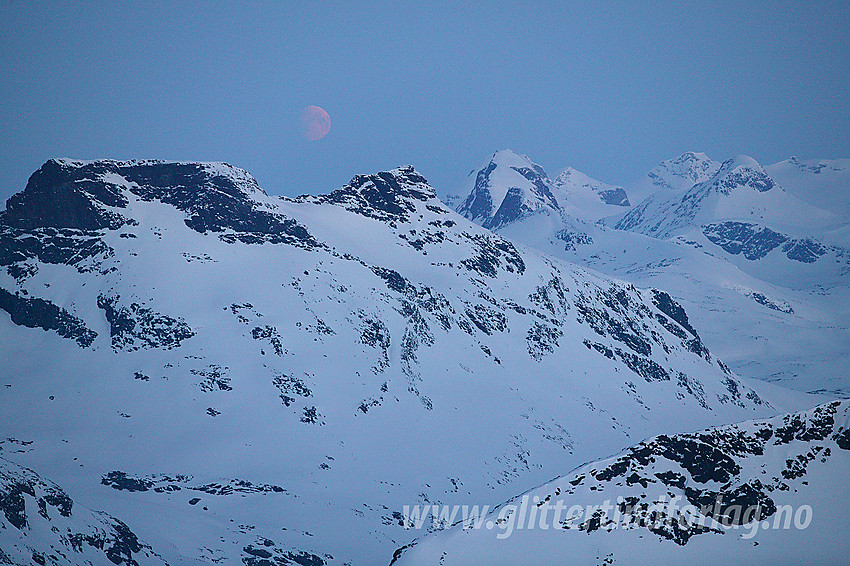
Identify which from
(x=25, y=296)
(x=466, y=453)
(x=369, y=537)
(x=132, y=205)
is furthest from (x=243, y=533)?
(x=132, y=205)

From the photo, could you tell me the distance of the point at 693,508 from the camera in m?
54.1

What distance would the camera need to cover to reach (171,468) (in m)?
94.8

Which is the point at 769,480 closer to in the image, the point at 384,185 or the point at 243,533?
the point at 243,533

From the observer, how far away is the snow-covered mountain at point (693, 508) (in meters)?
50.9

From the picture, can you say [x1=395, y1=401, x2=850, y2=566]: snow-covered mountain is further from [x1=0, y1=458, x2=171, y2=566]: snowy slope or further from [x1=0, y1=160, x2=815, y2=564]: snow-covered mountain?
[x1=0, y1=160, x2=815, y2=564]: snow-covered mountain

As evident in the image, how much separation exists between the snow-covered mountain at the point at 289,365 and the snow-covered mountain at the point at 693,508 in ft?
113

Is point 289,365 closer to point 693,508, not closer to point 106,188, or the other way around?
point 106,188

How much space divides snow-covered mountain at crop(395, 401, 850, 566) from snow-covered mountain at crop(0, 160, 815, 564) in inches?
1360

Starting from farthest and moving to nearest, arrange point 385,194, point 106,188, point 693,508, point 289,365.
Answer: point 385,194
point 106,188
point 289,365
point 693,508

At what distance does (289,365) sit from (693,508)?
79.3m

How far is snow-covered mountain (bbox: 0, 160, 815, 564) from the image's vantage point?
93.0 metres

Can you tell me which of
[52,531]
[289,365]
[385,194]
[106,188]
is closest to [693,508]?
[52,531]

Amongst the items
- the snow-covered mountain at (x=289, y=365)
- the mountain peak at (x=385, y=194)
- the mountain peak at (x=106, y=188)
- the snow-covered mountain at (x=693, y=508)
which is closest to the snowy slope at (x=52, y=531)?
the snow-covered mountain at (x=289, y=365)

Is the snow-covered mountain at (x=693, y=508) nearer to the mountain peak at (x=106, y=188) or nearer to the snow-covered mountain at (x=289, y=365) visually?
the snow-covered mountain at (x=289, y=365)
